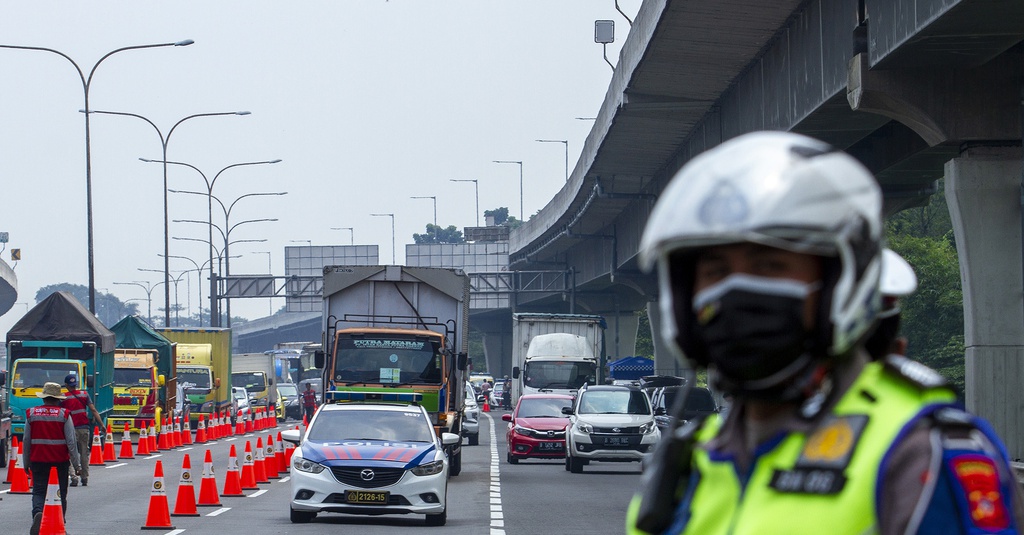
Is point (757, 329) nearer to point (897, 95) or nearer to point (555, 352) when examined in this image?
point (897, 95)

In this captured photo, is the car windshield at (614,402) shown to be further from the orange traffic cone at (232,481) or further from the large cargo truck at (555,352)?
the large cargo truck at (555,352)

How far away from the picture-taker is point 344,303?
98.6 ft

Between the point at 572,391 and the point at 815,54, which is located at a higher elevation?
the point at 815,54

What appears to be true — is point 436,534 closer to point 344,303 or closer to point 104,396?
point 344,303

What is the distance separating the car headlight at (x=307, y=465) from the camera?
62.2 ft

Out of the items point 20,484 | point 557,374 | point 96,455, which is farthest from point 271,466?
point 557,374

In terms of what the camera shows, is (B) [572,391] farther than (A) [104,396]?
Yes

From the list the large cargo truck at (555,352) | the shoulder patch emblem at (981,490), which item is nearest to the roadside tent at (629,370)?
the large cargo truck at (555,352)

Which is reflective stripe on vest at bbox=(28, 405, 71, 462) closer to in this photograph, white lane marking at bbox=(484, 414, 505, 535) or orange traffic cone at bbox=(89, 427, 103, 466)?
white lane marking at bbox=(484, 414, 505, 535)

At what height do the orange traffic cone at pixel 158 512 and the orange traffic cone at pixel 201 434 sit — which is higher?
the orange traffic cone at pixel 158 512

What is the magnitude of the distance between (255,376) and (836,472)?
→ 2686 inches

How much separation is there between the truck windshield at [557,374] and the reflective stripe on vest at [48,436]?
29.8m

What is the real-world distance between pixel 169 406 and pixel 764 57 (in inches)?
1030

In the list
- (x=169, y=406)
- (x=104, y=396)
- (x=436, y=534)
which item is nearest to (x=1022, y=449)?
(x=436, y=534)
